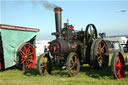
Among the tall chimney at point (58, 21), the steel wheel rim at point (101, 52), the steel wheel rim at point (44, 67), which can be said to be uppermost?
the tall chimney at point (58, 21)

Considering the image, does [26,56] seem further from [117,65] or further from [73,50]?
[117,65]

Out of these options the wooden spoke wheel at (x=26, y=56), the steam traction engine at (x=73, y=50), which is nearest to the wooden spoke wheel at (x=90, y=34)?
the steam traction engine at (x=73, y=50)

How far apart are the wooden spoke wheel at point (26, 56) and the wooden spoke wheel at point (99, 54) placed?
132 inches

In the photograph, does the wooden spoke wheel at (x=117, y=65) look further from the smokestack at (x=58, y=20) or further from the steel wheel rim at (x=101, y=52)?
the smokestack at (x=58, y=20)

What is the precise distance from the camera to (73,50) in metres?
6.25

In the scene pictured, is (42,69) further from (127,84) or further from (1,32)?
(127,84)

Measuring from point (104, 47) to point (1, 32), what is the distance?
438cm

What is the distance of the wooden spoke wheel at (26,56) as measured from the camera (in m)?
7.54

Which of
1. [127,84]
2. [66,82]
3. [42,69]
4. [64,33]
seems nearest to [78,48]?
[64,33]

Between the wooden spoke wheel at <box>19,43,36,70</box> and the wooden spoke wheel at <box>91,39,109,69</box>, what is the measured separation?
3.35 meters

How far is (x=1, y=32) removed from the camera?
6.71 metres

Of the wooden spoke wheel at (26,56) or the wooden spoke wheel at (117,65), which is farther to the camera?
the wooden spoke wheel at (26,56)

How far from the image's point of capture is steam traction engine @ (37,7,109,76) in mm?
5766

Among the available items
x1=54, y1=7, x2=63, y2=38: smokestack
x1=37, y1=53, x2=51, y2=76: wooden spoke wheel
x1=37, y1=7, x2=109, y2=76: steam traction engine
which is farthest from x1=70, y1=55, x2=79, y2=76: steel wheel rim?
x1=54, y1=7, x2=63, y2=38: smokestack
